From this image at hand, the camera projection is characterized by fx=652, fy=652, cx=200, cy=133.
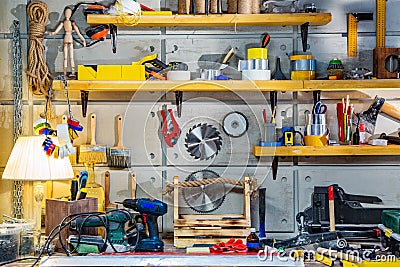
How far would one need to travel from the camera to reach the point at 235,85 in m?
2.90

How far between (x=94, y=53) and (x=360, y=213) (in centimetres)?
145

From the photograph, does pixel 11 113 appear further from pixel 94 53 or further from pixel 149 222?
pixel 149 222

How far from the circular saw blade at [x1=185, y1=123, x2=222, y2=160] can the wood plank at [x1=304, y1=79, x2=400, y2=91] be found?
1.63ft

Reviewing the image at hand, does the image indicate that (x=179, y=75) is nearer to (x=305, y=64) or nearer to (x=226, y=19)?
(x=226, y=19)

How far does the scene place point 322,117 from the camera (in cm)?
301

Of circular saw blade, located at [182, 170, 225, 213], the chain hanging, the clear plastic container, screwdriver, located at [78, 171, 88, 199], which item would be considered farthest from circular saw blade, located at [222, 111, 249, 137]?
the clear plastic container

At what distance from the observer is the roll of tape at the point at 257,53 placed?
297 centimetres

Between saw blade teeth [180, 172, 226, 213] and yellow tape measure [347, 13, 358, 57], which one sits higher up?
yellow tape measure [347, 13, 358, 57]

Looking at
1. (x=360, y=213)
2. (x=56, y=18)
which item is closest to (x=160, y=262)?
(x=360, y=213)

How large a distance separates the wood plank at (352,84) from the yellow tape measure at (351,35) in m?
0.26

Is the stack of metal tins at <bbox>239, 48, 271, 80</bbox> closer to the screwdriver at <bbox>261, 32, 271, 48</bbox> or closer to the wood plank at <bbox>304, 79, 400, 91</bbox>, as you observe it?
the screwdriver at <bbox>261, 32, 271, 48</bbox>

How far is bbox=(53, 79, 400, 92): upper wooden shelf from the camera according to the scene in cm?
289

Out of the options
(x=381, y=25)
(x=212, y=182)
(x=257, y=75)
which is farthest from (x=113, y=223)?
(x=381, y=25)

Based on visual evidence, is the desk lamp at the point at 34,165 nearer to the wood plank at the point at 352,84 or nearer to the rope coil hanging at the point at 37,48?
the rope coil hanging at the point at 37,48
